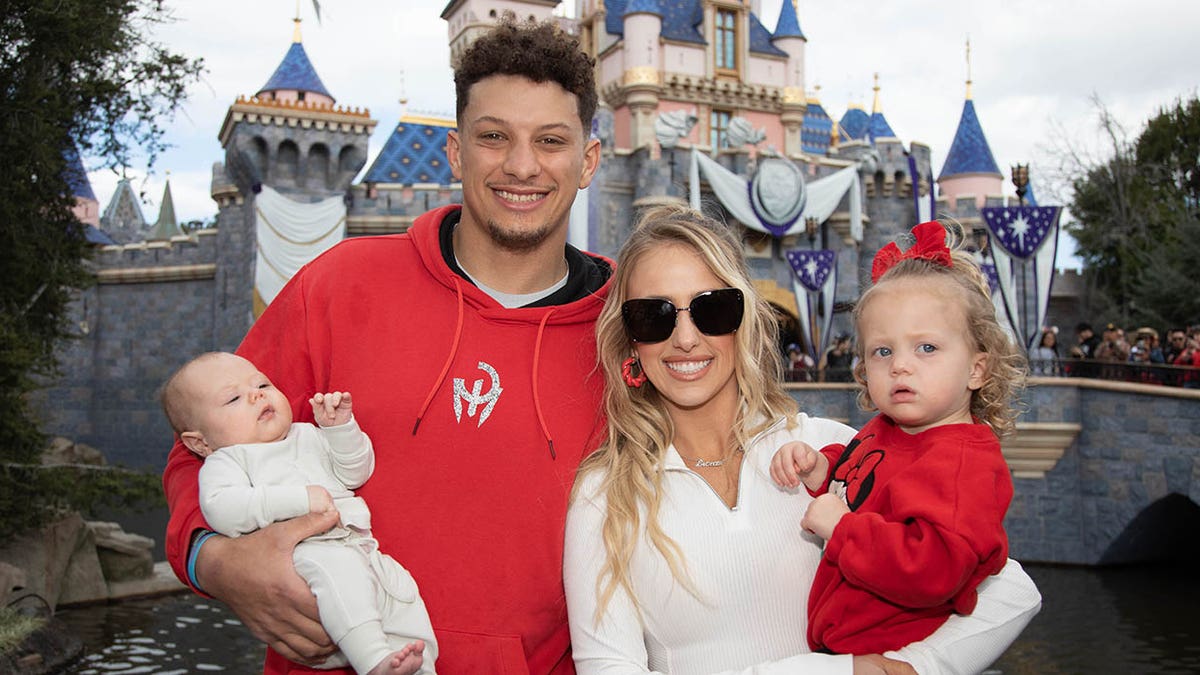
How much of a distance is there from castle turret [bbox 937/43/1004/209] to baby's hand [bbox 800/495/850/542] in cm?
2303

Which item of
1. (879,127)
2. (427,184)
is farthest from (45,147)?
(879,127)

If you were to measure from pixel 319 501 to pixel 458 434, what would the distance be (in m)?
0.34

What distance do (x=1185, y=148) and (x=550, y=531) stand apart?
2671 cm

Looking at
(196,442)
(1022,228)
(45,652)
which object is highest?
(1022,228)

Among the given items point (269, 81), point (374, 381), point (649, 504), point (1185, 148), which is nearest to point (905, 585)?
point (649, 504)

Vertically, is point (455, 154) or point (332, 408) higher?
point (455, 154)

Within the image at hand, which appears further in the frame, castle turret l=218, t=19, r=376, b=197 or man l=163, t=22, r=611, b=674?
castle turret l=218, t=19, r=376, b=197

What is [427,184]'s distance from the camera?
1894 cm

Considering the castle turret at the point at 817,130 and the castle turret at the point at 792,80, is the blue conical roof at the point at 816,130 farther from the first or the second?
the castle turret at the point at 792,80

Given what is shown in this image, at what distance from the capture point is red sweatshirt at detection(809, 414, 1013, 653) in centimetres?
185

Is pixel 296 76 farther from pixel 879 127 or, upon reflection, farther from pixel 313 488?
pixel 313 488

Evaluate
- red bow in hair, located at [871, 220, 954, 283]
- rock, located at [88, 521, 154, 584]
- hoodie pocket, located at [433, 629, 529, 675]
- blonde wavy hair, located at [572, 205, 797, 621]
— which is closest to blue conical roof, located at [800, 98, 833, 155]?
rock, located at [88, 521, 154, 584]

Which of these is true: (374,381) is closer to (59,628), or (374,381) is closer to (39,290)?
(59,628)

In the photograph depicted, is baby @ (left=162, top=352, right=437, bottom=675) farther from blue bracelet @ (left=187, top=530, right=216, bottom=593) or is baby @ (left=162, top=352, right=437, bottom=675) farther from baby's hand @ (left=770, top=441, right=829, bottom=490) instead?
baby's hand @ (left=770, top=441, right=829, bottom=490)
